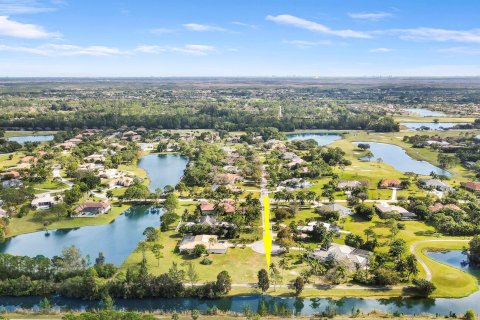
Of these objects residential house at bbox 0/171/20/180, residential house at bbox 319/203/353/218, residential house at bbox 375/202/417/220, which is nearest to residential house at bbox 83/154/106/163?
residential house at bbox 0/171/20/180

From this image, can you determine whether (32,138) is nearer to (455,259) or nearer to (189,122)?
(189,122)

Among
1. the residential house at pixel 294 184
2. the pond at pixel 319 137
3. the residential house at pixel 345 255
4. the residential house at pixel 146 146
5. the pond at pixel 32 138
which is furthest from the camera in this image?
the pond at pixel 319 137

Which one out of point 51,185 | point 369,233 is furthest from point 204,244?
point 51,185

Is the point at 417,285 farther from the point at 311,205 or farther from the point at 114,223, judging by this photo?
the point at 114,223

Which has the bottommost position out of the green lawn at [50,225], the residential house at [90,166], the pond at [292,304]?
the pond at [292,304]

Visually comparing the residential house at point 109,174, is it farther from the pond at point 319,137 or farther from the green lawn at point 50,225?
the pond at point 319,137

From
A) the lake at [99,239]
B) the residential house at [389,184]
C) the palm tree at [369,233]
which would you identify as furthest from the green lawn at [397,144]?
the lake at [99,239]

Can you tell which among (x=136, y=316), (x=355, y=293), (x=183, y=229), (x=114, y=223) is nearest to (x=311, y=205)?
(x=183, y=229)
